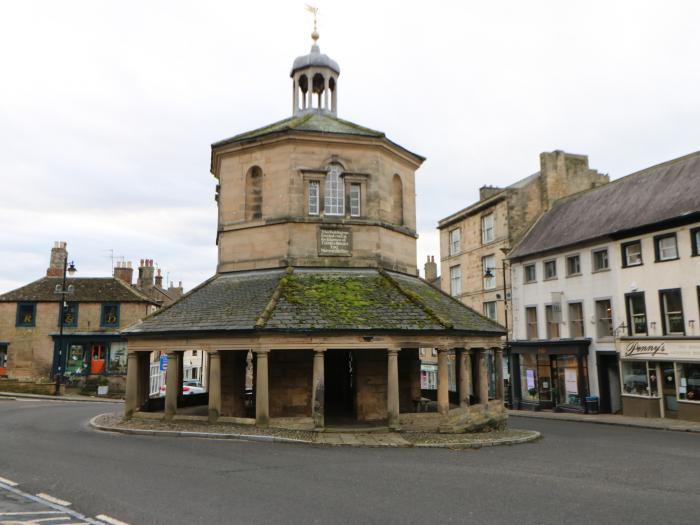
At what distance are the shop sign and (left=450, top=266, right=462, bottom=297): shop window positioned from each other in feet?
48.9

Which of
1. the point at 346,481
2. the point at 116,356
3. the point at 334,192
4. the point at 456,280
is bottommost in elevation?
the point at 346,481

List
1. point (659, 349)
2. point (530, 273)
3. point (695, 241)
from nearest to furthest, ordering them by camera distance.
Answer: point (695, 241)
point (659, 349)
point (530, 273)

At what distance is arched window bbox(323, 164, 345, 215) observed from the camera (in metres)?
20.4

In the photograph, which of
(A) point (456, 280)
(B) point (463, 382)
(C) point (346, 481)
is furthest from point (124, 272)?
(C) point (346, 481)

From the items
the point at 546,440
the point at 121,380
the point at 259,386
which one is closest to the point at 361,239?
the point at 259,386

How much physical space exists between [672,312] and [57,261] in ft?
138

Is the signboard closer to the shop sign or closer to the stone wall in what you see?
the shop sign

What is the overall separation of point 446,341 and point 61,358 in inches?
1313

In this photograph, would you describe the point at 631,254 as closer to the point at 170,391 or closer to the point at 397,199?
the point at 397,199

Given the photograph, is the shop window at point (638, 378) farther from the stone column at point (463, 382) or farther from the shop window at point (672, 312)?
the stone column at point (463, 382)

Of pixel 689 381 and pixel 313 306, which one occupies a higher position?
pixel 313 306

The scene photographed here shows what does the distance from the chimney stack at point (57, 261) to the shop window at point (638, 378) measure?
3994 centimetres

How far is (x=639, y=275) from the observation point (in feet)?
85.8

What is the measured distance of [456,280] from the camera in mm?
41375
